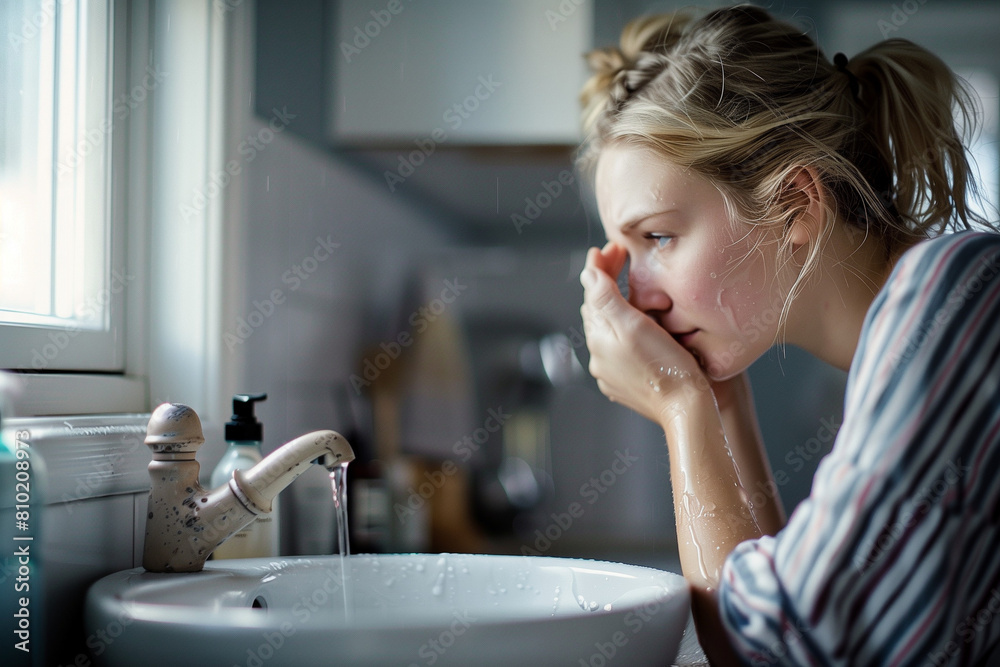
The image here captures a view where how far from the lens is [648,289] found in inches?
34.5

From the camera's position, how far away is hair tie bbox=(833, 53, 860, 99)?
894 millimetres

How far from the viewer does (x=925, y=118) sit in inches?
34.0

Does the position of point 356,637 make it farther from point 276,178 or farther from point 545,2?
point 545,2

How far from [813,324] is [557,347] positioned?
0.92 metres

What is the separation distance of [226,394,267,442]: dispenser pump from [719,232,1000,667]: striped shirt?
464mm
